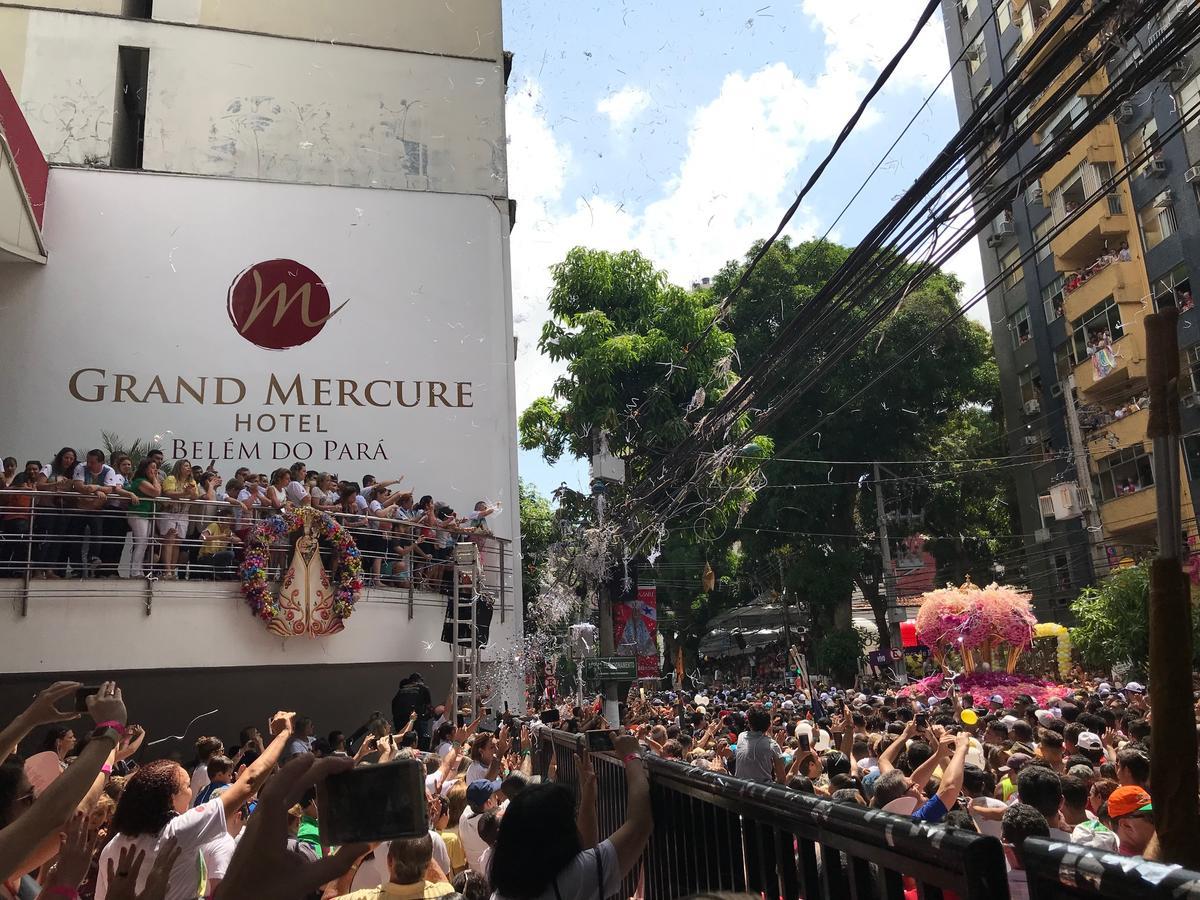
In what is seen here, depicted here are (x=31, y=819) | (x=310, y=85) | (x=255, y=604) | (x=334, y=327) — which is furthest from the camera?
(x=310, y=85)

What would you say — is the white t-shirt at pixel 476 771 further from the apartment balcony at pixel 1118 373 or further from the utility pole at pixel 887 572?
the utility pole at pixel 887 572

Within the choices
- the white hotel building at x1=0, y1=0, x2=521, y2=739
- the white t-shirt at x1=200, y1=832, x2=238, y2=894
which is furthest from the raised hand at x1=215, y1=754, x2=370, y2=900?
the white hotel building at x1=0, y1=0, x2=521, y2=739

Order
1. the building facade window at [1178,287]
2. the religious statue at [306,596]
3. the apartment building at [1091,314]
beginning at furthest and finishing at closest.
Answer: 1. the apartment building at [1091,314]
2. the building facade window at [1178,287]
3. the religious statue at [306,596]

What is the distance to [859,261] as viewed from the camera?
8.52 meters

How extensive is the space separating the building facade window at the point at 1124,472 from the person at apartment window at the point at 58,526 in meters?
23.1

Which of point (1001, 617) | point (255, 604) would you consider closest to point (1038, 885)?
point (255, 604)

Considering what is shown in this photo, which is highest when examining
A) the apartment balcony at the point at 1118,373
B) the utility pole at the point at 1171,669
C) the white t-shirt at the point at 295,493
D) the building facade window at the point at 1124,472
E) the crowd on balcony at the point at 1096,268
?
the crowd on balcony at the point at 1096,268

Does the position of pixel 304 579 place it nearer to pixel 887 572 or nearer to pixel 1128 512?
pixel 1128 512

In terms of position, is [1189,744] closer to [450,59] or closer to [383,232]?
[383,232]

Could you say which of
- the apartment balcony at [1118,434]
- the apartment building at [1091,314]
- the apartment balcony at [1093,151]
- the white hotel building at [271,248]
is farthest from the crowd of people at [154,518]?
the apartment balcony at [1093,151]

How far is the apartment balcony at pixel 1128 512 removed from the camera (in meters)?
24.7

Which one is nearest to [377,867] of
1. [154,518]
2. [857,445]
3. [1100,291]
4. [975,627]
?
[154,518]

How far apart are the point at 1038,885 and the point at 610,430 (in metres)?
19.1

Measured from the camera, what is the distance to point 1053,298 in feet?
96.3
